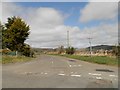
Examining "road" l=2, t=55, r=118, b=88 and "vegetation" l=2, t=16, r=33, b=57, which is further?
"vegetation" l=2, t=16, r=33, b=57

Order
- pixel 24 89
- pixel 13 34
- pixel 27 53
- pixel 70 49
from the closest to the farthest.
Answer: pixel 24 89 → pixel 13 34 → pixel 27 53 → pixel 70 49

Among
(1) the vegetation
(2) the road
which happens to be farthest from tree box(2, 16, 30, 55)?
(2) the road

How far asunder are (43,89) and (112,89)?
2700 millimetres

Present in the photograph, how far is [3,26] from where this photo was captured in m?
61.2

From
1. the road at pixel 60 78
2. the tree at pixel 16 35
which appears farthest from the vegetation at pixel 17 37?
the road at pixel 60 78

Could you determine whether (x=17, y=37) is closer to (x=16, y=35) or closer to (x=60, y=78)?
(x=16, y=35)

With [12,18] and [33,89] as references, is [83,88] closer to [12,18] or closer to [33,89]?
[33,89]

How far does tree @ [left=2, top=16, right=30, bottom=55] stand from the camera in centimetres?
5394

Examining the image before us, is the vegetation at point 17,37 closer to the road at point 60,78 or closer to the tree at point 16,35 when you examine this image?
the tree at point 16,35

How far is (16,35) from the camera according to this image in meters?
54.2

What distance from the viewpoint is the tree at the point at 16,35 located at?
53.9 m

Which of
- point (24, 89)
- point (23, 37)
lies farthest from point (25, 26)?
point (24, 89)

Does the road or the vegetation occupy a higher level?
the vegetation

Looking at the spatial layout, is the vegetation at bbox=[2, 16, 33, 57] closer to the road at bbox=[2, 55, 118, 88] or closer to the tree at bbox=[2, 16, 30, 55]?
the tree at bbox=[2, 16, 30, 55]
